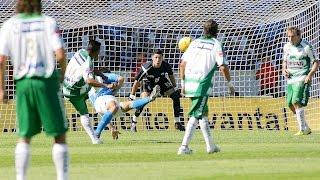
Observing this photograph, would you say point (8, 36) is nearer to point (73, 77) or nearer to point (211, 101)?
point (73, 77)

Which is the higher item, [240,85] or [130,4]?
[130,4]

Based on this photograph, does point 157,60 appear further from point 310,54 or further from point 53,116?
point 53,116

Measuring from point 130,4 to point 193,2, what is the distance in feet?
5.02

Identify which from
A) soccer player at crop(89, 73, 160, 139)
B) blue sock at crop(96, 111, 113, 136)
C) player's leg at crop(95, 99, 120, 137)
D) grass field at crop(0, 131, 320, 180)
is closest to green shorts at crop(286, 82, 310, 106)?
grass field at crop(0, 131, 320, 180)

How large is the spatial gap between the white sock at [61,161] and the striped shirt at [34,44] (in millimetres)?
611

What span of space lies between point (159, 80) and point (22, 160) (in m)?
14.8

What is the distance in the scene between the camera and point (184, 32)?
86.5ft

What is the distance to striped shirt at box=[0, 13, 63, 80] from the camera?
28.8ft

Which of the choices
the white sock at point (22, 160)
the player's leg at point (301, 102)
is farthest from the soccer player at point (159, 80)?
the white sock at point (22, 160)

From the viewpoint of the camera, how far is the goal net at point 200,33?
24.9m

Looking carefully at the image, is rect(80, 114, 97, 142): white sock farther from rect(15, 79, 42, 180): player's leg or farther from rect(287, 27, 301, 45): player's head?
rect(15, 79, 42, 180): player's leg

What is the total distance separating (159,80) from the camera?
23.6 m

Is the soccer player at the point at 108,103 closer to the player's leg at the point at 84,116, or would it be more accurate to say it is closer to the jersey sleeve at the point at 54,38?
the player's leg at the point at 84,116

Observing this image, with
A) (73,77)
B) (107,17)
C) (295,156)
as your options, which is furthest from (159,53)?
(295,156)
